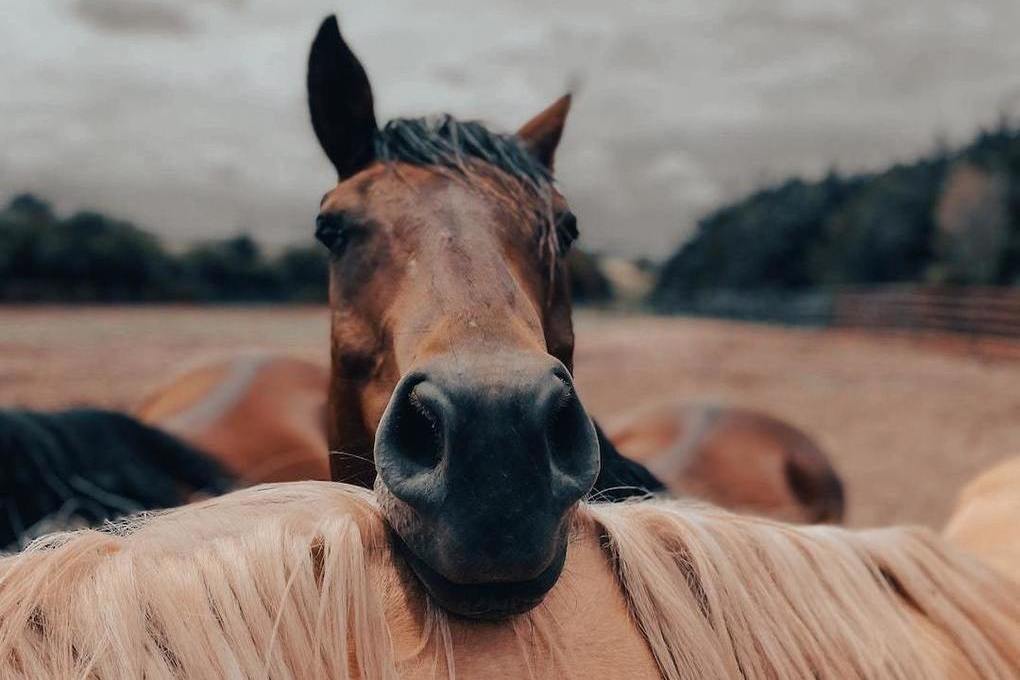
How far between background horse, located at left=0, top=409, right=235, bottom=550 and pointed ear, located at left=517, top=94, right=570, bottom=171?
2.08 m

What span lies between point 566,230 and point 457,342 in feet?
2.97

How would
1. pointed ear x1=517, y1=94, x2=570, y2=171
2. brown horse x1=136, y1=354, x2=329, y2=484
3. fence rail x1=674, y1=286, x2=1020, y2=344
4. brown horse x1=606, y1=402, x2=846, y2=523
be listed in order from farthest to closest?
fence rail x1=674, y1=286, x2=1020, y2=344 < brown horse x1=136, y1=354, x2=329, y2=484 < brown horse x1=606, y1=402, x2=846, y2=523 < pointed ear x1=517, y1=94, x2=570, y2=171

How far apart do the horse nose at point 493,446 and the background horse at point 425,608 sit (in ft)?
0.33

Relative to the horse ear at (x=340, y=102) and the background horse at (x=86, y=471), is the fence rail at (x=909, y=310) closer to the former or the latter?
the background horse at (x=86, y=471)

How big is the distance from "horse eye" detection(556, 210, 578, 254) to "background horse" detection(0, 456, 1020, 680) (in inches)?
32.1

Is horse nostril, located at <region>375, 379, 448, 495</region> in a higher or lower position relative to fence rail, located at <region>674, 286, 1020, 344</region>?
higher

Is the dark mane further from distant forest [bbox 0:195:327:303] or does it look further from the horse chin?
distant forest [bbox 0:195:327:303]

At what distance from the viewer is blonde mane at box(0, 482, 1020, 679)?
830mm

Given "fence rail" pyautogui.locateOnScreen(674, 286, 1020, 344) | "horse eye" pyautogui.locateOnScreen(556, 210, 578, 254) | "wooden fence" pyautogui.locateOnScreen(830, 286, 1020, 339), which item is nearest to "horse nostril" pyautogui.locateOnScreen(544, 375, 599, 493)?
"horse eye" pyautogui.locateOnScreen(556, 210, 578, 254)

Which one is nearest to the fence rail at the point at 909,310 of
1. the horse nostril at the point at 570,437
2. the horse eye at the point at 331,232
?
the horse eye at the point at 331,232

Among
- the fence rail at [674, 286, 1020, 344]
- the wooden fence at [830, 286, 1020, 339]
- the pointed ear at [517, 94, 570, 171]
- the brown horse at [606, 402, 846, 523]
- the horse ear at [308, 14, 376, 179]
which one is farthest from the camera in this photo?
the fence rail at [674, 286, 1020, 344]

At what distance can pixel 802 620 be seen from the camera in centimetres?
121

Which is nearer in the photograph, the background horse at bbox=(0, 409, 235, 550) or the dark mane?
the dark mane

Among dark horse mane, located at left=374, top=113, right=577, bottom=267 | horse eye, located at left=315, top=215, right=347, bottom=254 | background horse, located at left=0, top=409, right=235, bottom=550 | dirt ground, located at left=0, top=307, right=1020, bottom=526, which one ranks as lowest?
dirt ground, located at left=0, top=307, right=1020, bottom=526
